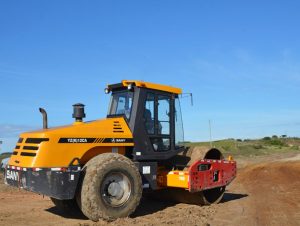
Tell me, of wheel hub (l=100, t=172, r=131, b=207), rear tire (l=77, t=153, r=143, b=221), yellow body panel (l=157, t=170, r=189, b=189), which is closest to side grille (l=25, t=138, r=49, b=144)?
rear tire (l=77, t=153, r=143, b=221)

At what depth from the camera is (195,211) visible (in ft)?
34.2

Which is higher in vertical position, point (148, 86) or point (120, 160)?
point (148, 86)

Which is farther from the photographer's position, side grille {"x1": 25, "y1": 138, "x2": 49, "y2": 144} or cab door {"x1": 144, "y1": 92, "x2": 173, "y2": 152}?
cab door {"x1": 144, "y1": 92, "x2": 173, "y2": 152}

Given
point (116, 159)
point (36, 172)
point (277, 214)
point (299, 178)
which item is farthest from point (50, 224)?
point (299, 178)

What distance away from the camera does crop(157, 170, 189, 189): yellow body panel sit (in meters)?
10.5

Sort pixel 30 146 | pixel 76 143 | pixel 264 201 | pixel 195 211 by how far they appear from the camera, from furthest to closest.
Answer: pixel 264 201 < pixel 195 211 < pixel 30 146 < pixel 76 143

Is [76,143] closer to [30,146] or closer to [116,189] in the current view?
[30,146]

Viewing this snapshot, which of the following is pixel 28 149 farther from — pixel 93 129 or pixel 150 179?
pixel 150 179

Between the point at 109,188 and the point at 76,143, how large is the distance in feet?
3.66

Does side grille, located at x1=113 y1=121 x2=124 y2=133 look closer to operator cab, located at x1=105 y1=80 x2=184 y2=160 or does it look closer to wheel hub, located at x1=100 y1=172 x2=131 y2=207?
operator cab, located at x1=105 y1=80 x2=184 y2=160

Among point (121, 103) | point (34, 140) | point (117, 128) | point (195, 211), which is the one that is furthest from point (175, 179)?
point (34, 140)

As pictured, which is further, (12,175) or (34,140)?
(12,175)

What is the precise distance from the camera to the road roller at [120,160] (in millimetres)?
8938

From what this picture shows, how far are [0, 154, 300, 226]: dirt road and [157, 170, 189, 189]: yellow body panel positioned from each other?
58 centimetres
